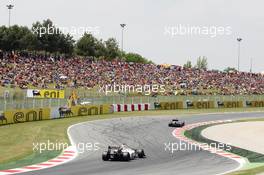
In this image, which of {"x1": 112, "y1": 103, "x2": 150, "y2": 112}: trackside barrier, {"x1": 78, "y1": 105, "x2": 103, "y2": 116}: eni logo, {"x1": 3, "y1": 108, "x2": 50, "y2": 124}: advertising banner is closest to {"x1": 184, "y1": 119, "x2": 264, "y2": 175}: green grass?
{"x1": 3, "y1": 108, "x2": 50, "y2": 124}: advertising banner

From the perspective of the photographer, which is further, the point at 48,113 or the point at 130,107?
the point at 130,107

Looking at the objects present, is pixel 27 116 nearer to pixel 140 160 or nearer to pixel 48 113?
pixel 48 113

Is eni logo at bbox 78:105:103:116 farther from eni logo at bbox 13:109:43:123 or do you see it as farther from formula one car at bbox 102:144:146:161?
formula one car at bbox 102:144:146:161

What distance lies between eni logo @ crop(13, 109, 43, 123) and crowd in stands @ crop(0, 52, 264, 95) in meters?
13.1

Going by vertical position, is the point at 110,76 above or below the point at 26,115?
above

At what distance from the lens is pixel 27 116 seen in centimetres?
3969

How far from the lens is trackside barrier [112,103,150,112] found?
178ft

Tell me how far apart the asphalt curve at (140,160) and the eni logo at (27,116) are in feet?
15.6

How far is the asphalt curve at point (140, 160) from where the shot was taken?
18.5 meters

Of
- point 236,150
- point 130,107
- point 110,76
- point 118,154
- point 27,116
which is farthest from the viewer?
point 110,76

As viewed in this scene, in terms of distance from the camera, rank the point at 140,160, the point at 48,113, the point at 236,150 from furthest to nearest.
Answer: the point at 48,113, the point at 236,150, the point at 140,160

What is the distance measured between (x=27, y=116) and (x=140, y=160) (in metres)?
20.1

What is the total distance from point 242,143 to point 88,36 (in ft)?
277

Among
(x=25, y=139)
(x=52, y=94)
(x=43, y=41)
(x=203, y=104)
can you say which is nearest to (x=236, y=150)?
(x=25, y=139)
